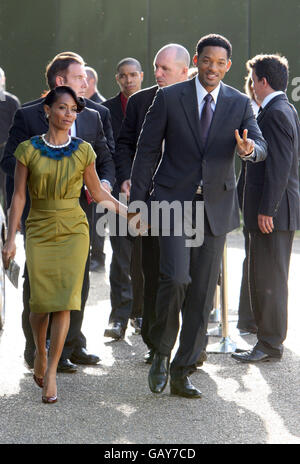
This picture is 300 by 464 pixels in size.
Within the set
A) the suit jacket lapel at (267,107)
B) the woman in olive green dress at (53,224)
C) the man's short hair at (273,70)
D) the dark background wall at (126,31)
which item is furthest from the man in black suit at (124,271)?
the dark background wall at (126,31)

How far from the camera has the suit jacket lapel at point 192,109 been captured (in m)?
5.90

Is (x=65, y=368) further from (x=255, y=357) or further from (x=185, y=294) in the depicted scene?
(x=255, y=357)

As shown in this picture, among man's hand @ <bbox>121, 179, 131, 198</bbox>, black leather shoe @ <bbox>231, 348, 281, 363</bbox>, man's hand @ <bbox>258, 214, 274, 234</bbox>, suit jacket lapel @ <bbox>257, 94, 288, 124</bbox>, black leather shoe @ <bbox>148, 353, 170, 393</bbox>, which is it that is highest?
suit jacket lapel @ <bbox>257, 94, 288, 124</bbox>

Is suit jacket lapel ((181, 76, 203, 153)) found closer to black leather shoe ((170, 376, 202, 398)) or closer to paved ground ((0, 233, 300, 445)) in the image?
black leather shoe ((170, 376, 202, 398))

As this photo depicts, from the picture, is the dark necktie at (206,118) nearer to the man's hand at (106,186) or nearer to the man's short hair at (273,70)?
the man's hand at (106,186)

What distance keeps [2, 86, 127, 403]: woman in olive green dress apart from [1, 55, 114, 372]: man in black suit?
1.98ft

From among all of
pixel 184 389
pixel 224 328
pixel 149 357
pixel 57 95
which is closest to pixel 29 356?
pixel 149 357

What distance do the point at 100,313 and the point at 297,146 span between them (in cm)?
272

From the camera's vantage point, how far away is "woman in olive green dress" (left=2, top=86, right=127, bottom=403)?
587 cm

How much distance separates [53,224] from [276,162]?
5.95 feet

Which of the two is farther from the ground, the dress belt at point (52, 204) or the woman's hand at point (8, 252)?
the dress belt at point (52, 204)

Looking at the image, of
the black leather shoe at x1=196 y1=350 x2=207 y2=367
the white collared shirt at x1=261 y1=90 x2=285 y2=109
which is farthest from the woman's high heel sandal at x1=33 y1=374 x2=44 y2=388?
the white collared shirt at x1=261 y1=90 x2=285 y2=109

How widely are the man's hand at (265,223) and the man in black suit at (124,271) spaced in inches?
52.1
